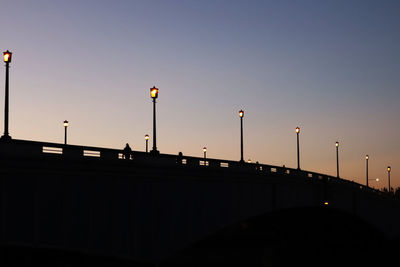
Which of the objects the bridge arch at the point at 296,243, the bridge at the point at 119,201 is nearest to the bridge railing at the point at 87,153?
the bridge at the point at 119,201

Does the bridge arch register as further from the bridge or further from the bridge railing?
the bridge railing

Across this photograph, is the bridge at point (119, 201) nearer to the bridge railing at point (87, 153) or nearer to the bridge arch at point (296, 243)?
the bridge railing at point (87, 153)

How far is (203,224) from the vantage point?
32.5m

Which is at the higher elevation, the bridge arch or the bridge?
the bridge

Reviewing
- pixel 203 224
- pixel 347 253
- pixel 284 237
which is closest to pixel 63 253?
pixel 203 224

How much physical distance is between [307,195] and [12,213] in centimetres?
3543

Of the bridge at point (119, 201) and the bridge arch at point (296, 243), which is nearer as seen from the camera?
the bridge at point (119, 201)

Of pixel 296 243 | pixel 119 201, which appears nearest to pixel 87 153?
pixel 119 201

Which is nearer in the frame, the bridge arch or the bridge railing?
the bridge railing

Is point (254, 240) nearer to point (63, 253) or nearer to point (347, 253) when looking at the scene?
point (347, 253)

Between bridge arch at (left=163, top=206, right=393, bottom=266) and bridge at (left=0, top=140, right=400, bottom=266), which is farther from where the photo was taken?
bridge arch at (left=163, top=206, right=393, bottom=266)

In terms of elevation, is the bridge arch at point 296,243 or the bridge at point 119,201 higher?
the bridge at point 119,201

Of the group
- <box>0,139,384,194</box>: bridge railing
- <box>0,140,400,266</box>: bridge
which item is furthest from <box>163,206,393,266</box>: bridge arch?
<box>0,139,384,194</box>: bridge railing

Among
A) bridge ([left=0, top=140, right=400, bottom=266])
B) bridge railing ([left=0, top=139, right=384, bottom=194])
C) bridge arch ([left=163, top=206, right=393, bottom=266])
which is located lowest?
bridge arch ([left=163, top=206, right=393, bottom=266])
